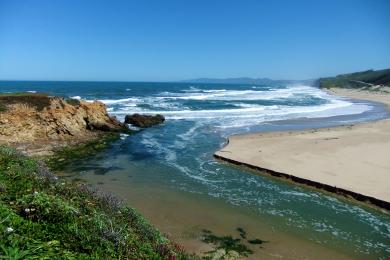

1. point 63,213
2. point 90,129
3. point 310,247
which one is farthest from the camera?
point 90,129

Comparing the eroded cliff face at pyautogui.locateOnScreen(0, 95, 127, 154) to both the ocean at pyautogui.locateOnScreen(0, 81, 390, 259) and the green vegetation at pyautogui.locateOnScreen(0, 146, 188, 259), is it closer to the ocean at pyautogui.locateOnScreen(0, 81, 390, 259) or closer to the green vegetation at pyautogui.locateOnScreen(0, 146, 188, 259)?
the ocean at pyautogui.locateOnScreen(0, 81, 390, 259)

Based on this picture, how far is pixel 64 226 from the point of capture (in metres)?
5.76

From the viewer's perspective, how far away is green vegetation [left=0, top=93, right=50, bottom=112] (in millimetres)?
25156

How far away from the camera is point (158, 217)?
12.3 meters

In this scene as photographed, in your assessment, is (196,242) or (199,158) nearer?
(196,242)

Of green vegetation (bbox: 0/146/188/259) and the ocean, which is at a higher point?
green vegetation (bbox: 0/146/188/259)

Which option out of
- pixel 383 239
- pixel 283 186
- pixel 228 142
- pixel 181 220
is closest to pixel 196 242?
pixel 181 220

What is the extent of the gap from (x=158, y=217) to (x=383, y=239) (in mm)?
6759

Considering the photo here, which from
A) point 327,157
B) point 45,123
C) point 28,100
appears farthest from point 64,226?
point 28,100

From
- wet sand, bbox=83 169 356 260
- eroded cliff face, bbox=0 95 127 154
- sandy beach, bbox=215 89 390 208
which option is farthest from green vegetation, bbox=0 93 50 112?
sandy beach, bbox=215 89 390 208

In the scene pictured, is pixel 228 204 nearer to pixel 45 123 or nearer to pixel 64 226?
pixel 64 226

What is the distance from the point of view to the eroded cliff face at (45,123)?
74.3ft

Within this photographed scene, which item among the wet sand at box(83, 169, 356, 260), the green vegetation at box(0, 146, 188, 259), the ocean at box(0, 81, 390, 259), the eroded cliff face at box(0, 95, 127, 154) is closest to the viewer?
the green vegetation at box(0, 146, 188, 259)

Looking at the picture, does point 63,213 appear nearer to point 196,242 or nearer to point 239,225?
point 196,242
